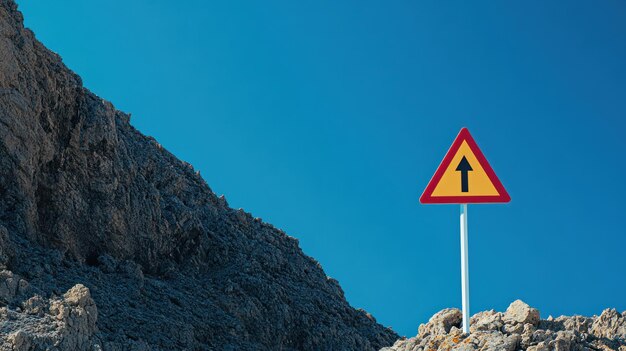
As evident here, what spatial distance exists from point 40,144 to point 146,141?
35.6 feet

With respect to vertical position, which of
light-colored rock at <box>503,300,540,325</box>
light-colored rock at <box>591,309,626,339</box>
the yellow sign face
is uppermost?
light-colored rock at <box>591,309,626,339</box>

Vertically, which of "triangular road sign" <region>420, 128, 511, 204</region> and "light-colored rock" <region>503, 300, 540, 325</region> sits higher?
"triangular road sign" <region>420, 128, 511, 204</region>

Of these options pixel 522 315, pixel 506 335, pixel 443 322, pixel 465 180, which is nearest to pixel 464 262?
pixel 465 180

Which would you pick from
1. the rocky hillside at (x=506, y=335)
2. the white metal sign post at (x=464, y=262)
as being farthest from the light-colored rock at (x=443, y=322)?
the white metal sign post at (x=464, y=262)

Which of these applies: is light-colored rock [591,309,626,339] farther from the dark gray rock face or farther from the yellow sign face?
the dark gray rock face

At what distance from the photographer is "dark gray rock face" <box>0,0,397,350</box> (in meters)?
24.0

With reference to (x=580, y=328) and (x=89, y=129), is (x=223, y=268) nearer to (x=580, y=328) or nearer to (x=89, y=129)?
(x=89, y=129)

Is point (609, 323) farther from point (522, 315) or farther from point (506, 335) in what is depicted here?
point (506, 335)

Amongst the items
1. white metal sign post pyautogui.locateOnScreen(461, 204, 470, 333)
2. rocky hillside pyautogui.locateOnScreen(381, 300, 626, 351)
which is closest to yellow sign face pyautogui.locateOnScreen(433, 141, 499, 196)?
white metal sign post pyautogui.locateOnScreen(461, 204, 470, 333)

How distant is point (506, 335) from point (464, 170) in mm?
2455

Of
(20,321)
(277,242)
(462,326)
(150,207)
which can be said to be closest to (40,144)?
(150,207)

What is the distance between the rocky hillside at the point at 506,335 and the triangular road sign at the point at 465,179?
2.00 m

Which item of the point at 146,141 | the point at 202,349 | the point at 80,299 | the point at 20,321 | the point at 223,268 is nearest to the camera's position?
the point at 20,321

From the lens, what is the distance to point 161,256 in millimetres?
33938
